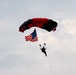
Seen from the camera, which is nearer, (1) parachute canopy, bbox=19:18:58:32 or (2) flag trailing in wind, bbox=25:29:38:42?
(1) parachute canopy, bbox=19:18:58:32

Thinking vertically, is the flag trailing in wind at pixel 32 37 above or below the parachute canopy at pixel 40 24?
below

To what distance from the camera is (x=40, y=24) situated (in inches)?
1875

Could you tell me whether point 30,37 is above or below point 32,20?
below

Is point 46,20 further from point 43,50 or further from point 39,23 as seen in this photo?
point 43,50

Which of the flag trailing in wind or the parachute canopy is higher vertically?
the parachute canopy

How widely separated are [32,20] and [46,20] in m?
2.78

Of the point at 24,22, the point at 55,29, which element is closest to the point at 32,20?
the point at 24,22

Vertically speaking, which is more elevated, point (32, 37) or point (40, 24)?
point (40, 24)

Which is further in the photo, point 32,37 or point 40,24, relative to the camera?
point 32,37

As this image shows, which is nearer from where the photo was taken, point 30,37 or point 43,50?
point 43,50

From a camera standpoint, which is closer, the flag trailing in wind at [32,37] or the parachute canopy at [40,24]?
the parachute canopy at [40,24]

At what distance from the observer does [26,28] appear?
154 feet

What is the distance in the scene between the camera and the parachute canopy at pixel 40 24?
152ft

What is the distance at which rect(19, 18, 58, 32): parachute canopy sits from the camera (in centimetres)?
4641
